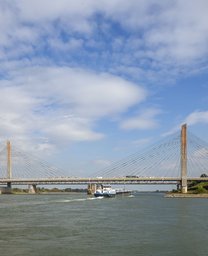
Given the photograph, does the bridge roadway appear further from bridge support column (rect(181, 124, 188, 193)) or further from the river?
the river

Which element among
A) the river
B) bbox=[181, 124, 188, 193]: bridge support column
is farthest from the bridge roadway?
the river

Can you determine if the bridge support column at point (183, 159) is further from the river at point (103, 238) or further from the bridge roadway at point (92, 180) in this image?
the river at point (103, 238)

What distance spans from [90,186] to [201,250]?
274 ft

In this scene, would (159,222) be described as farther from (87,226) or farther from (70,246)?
(70,246)

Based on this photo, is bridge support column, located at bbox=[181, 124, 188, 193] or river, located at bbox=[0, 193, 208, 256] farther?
bridge support column, located at bbox=[181, 124, 188, 193]

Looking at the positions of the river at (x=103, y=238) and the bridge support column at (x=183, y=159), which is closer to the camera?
the river at (x=103, y=238)

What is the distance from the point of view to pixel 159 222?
29344 millimetres

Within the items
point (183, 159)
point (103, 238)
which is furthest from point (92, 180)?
point (103, 238)

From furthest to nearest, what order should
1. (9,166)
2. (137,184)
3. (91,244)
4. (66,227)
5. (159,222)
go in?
1. (9,166)
2. (137,184)
3. (159,222)
4. (66,227)
5. (91,244)

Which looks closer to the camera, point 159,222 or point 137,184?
point 159,222

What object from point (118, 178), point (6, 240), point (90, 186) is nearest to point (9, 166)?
point (90, 186)

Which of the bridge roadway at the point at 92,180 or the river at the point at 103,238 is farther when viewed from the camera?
the bridge roadway at the point at 92,180

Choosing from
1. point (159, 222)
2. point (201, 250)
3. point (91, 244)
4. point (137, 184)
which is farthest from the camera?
point (137, 184)

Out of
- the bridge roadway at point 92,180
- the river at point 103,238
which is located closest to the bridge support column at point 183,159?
the bridge roadway at point 92,180
